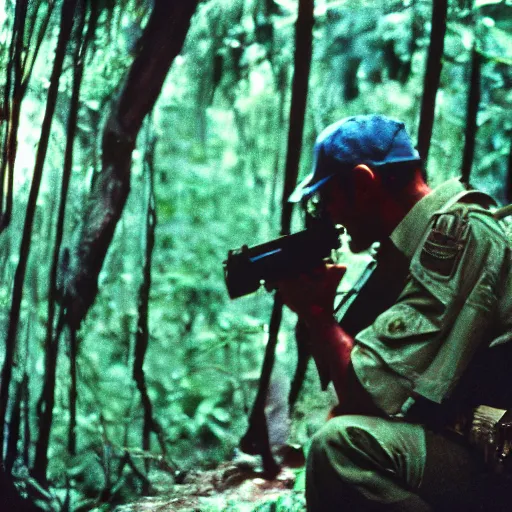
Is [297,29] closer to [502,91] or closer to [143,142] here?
[143,142]

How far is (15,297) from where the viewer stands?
218 centimetres

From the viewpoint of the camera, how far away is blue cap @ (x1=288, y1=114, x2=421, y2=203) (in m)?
2.07

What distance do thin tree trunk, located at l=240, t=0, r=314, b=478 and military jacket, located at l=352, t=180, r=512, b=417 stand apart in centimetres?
87

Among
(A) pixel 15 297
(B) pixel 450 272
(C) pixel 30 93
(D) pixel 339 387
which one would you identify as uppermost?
(C) pixel 30 93

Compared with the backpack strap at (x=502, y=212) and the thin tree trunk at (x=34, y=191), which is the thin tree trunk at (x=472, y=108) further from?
the thin tree trunk at (x=34, y=191)

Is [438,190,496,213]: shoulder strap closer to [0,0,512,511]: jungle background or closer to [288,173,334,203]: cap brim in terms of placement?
[288,173,334,203]: cap brim

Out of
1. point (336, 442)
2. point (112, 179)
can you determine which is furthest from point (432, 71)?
point (336, 442)

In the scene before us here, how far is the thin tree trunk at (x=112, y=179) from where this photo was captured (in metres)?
2.46

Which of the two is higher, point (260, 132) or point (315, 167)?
point (260, 132)

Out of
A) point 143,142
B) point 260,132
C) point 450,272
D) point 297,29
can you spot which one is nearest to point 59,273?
point 143,142

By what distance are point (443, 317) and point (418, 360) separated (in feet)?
0.43

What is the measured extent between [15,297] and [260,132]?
114 inches

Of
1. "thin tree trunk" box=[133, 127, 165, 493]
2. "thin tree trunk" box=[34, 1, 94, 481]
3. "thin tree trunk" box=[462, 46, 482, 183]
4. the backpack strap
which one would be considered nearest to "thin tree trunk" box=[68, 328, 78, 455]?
"thin tree trunk" box=[34, 1, 94, 481]

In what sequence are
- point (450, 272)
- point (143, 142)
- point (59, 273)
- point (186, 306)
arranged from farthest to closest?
1. point (186, 306)
2. point (143, 142)
3. point (59, 273)
4. point (450, 272)
